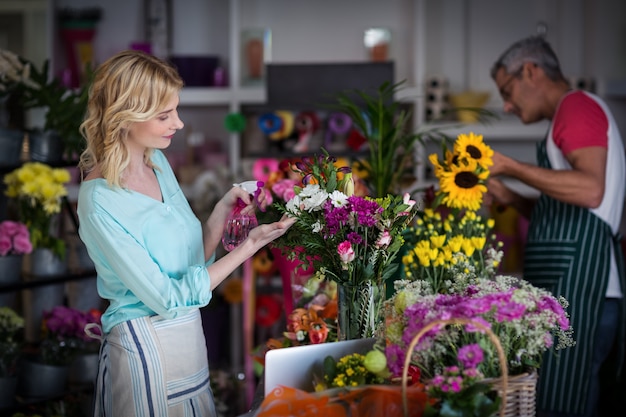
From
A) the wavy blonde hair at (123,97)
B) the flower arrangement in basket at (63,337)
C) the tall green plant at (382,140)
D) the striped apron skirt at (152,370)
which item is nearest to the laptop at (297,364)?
the striped apron skirt at (152,370)

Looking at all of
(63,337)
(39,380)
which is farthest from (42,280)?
(39,380)

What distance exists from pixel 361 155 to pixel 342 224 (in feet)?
9.24

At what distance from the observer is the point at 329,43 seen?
5.24 meters

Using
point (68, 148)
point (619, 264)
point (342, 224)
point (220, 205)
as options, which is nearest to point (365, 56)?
point (68, 148)

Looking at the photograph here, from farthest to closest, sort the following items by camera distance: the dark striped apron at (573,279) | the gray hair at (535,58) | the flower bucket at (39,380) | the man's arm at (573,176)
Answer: the flower bucket at (39,380)
the gray hair at (535,58)
the dark striped apron at (573,279)
the man's arm at (573,176)

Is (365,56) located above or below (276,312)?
above

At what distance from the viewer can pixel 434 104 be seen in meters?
4.89

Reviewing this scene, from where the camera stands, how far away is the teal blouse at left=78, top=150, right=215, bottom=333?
6.43 feet

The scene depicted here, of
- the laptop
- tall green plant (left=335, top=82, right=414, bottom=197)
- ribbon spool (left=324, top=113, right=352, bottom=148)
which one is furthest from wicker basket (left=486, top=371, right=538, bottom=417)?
ribbon spool (left=324, top=113, right=352, bottom=148)

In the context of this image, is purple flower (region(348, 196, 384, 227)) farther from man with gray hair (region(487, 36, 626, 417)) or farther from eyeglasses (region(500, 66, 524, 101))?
eyeglasses (region(500, 66, 524, 101))

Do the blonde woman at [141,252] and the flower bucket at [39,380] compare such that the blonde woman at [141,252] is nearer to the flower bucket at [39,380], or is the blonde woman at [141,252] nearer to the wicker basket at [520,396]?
the wicker basket at [520,396]

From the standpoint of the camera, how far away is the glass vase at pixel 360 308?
6.52 ft

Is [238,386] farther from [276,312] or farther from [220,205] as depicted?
[220,205]

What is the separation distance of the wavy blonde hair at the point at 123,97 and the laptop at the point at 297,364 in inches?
23.6
